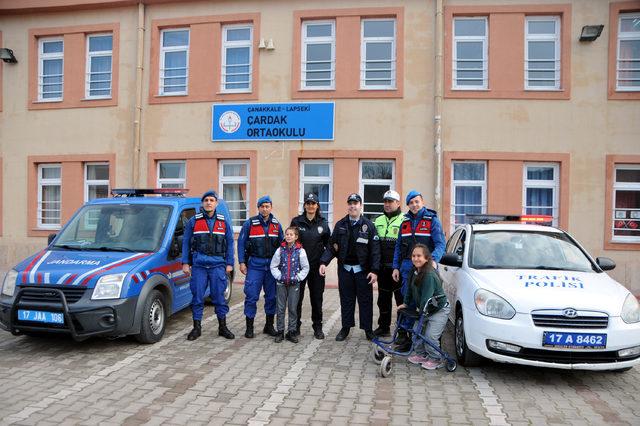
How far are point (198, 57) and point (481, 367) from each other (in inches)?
390

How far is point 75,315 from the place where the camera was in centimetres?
523

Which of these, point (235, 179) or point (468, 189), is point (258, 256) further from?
point (468, 189)

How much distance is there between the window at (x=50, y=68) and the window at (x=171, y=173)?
3564mm

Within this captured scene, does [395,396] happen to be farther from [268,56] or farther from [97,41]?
[97,41]

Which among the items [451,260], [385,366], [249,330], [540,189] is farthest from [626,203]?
[249,330]

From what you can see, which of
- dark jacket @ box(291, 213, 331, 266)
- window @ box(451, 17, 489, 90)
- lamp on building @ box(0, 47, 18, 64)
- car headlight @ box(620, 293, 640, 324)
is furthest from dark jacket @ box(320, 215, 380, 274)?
lamp on building @ box(0, 47, 18, 64)

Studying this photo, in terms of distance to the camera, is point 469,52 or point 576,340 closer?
point 576,340

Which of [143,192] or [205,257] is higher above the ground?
[143,192]

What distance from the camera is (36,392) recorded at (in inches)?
173

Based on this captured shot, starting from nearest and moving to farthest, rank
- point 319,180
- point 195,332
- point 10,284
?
point 10,284, point 195,332, point 319,180

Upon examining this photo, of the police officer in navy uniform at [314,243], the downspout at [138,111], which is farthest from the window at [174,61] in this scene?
the police officer in navy uniform at [314,243]

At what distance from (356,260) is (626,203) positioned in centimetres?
801

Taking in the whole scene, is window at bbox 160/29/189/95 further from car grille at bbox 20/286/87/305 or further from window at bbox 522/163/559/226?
window at bbox 522/163/559/226

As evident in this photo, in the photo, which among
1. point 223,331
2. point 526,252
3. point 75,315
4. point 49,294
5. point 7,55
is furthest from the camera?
point 7,55
